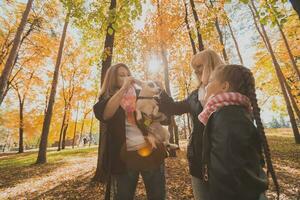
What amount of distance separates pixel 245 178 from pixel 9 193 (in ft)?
26.5

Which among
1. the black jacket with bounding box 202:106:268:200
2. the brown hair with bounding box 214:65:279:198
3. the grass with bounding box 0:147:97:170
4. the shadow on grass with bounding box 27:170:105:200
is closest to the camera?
the black jacket with bounding box 202:106:268:200

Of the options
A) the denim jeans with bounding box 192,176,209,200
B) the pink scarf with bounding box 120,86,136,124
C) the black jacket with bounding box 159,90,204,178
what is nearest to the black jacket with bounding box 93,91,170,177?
the pink scarf with bounding box 120,86,136,124

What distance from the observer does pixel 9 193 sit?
725 centimetres

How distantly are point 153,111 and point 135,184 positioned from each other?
2.94ft

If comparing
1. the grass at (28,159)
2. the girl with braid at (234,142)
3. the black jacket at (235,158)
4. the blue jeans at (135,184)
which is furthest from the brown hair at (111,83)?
the grass at (28,159)

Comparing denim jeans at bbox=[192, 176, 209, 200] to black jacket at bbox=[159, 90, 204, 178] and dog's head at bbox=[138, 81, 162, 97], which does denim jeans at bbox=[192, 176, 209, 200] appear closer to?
black jacket at bbox=[159, 90, 204, 178]

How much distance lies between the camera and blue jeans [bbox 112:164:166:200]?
8.13 feet

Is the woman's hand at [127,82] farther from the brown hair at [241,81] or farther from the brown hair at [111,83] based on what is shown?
the brown hair at [241,81]

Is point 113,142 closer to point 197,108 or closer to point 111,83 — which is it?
point 111,83

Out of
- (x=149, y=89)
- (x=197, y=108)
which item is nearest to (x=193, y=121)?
(x=197, y=108)

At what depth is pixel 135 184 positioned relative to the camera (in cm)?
254

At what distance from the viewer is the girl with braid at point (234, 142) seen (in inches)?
59.6

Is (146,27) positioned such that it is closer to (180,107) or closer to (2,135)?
(180,107)

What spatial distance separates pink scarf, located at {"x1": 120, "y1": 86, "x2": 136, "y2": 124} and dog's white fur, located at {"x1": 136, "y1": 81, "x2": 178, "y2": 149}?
0.07 meters
